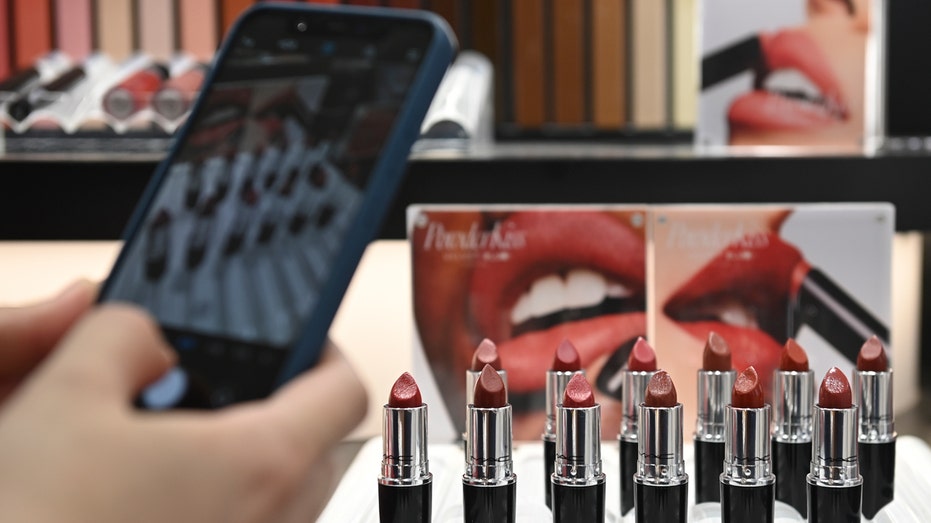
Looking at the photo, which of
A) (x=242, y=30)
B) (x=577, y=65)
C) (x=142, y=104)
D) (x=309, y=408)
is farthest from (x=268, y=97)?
(x=577, y=65)

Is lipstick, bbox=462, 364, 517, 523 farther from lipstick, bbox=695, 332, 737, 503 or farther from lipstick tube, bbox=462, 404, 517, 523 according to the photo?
lipstick, bbox=695, 332, 737, 503

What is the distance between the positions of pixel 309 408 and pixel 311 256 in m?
Result: 0.15

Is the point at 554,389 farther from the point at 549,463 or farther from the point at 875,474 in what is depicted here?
the point at 875,474

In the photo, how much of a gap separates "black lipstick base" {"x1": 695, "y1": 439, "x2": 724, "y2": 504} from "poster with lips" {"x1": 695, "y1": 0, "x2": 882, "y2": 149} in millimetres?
510

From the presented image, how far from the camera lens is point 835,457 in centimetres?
64

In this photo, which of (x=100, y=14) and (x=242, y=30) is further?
(x=100, y=14)

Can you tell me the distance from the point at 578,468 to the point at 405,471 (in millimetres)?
97

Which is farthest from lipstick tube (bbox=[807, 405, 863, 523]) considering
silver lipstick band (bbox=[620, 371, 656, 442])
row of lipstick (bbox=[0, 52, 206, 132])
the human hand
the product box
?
row of lipstick (bbox=[0, 52, 206, 132])

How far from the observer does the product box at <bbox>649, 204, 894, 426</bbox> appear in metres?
0.86

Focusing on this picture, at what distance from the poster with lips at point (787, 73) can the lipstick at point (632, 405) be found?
488mm

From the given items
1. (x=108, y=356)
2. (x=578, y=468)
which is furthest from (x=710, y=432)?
(x=108, y=356)

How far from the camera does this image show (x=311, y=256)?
18.9 inches

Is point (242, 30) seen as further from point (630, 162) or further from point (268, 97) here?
point (630, 162)

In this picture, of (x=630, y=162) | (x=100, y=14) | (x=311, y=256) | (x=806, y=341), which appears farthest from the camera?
(x=100, y=14)
